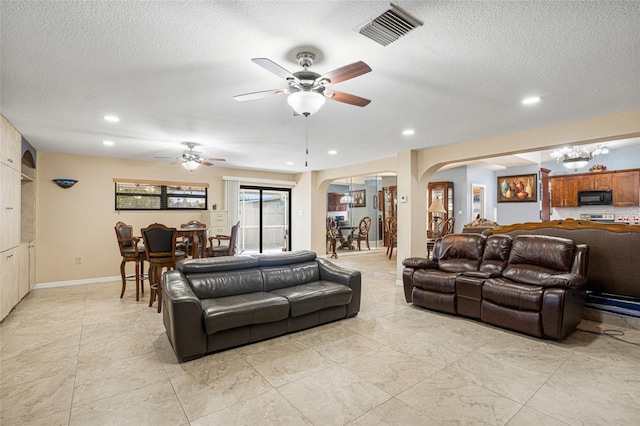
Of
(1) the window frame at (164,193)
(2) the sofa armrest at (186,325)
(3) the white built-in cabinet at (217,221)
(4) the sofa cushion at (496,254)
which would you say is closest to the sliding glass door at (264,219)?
(3) the white built-in cabinet at (217,221)

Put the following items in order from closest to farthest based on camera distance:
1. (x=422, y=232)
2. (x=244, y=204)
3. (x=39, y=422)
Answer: (x=39, y=422)
(x=422, y=232)
(x=244, y=204)

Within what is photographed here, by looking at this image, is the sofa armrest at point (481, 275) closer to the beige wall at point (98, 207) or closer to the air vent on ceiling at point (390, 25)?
the beige wall at point (98, 207)

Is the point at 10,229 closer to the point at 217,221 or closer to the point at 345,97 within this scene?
the point at 217,221

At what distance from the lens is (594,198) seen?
7.65 metres

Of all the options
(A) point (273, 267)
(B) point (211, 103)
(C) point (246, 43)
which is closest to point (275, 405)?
(A) point (273, 267)

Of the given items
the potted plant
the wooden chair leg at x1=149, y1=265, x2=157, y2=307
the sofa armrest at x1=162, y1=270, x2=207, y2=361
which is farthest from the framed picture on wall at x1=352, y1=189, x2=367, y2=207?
the sofa armrest at x1=162, y1=270, x2=207, y2=361

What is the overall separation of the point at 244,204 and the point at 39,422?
660 cm

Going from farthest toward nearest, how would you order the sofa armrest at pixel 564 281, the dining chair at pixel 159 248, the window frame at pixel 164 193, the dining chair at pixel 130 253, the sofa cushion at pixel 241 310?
the window frame at pixel 164 193
the dining chair at pixel 130 253
the dining chair at pixel 159 248
the sofa armrest at pixel 564 281
the sofa cushion at pixel 241 310

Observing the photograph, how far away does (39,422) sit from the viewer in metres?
1.88

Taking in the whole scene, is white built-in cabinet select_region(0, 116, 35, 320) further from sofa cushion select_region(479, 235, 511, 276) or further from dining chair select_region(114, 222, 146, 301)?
sofa cushion select_region(479, 235, 511, 276)

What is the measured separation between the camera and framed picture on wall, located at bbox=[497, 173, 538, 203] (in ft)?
27.1

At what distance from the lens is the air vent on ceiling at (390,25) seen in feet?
5.75

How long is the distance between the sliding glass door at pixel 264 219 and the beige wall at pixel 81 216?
2.22 meters

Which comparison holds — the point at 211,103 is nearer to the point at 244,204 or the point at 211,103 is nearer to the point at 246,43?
the point at 246,43
